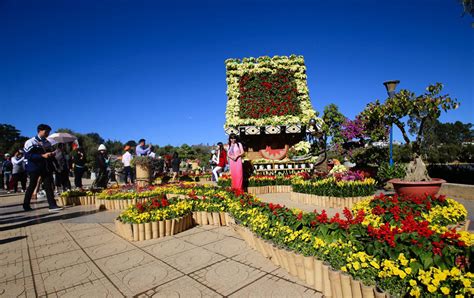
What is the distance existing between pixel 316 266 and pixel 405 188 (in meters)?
4.34

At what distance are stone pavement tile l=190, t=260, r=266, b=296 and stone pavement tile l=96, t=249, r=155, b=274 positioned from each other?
1.00m

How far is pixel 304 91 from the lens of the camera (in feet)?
55.7

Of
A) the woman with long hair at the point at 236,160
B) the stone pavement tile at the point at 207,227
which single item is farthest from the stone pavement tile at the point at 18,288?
the woman with long hair at the point at 236,160

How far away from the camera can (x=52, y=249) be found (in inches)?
178

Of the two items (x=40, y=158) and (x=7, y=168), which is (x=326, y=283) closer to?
(x=40, y=158)

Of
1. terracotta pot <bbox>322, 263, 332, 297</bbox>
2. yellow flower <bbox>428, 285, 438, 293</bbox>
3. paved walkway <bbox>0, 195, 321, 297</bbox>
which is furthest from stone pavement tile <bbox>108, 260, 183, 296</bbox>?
yellow flower <bbox>428, 285, 438, 293</bbox>

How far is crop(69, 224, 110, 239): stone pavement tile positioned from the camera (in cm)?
534

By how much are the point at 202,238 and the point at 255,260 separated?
1485 millimetres

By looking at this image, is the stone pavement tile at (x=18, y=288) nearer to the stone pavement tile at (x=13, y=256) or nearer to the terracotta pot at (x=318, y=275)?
the stone pavement tile at (x=13, y=256)

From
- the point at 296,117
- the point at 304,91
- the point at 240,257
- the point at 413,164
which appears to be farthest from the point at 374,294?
the point at 304,91

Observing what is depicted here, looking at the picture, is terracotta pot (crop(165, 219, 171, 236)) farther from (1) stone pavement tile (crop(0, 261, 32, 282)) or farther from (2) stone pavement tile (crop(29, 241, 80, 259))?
(1) stone pavement tile (crop(0, 261, 32, 282))

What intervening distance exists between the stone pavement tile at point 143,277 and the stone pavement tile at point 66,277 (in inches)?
12.3

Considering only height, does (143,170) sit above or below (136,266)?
above

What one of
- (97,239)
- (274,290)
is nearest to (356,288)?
(274,290)
